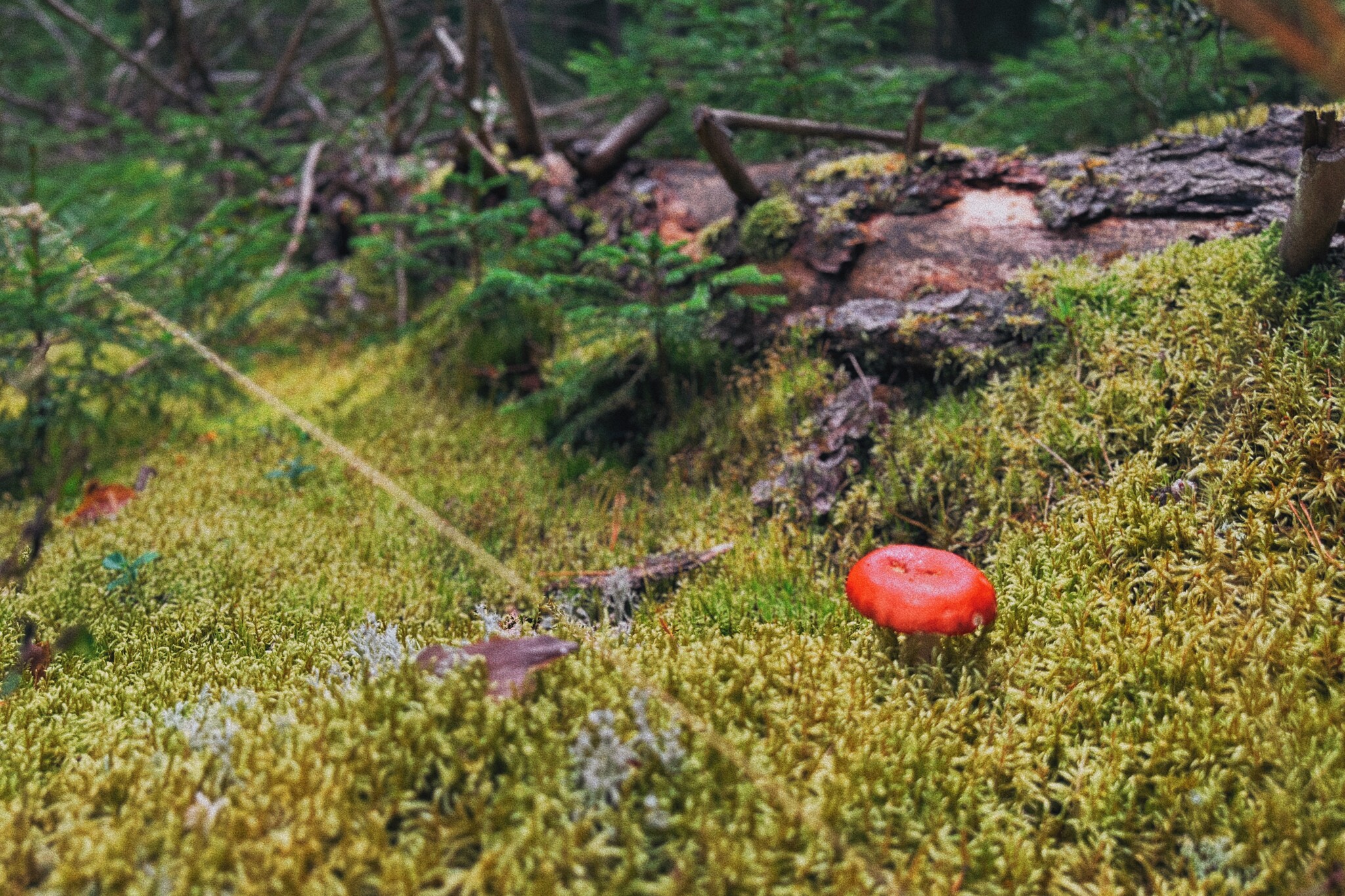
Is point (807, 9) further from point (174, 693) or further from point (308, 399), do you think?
point (174, 693)

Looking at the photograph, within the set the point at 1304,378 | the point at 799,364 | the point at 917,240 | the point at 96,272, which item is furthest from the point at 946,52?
the point at 96,272

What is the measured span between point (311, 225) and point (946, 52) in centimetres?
1030

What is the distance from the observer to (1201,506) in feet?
9.37

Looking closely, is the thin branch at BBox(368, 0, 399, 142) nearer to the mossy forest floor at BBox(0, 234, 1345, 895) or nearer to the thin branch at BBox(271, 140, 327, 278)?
the thin branch at BBox(271, 140, 327, 278)

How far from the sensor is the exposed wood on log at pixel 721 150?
4781mm

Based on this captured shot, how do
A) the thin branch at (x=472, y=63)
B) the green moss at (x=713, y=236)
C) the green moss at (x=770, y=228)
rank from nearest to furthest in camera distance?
the green moss at (x=770, y=228) < the green moss at (x=713, y=236) < the thin branch at (x=472, y=63)

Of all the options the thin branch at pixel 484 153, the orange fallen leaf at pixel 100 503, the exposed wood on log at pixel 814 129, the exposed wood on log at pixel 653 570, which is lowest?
the orange fallen leaf at pixel 100 503

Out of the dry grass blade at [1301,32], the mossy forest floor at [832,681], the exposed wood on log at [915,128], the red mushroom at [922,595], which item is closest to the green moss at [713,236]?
the exposed wood on log at [915,128]

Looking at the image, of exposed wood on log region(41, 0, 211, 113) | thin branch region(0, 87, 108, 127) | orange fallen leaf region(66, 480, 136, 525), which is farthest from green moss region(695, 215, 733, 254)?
thin branch region(0, 87, 108, 127)

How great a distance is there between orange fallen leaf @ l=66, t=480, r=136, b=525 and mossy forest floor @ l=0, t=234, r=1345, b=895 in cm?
11

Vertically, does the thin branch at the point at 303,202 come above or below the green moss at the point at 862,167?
below

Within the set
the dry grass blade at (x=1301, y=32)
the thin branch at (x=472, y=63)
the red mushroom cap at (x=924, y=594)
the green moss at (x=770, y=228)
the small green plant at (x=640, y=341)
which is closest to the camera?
the dry grass blade at (x=1301, y=32)

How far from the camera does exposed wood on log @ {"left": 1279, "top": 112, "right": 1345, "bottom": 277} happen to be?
2836 mm

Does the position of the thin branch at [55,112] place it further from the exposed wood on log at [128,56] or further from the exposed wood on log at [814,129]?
the exposed wood on log at [814,129]
